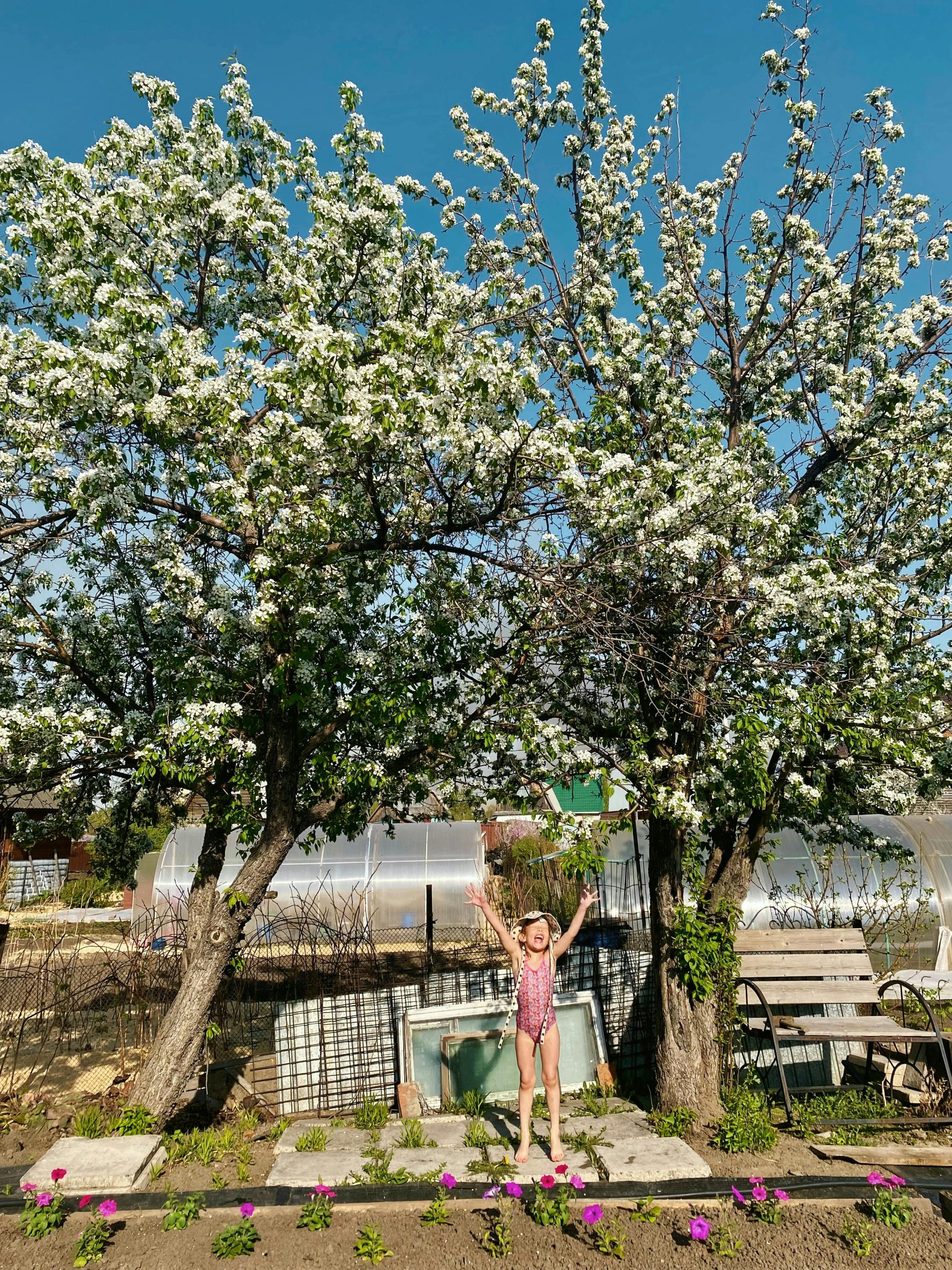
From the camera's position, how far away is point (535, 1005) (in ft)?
18.9

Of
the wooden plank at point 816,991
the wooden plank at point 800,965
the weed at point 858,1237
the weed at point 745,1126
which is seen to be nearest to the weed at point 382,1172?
the weed at point 745,1126

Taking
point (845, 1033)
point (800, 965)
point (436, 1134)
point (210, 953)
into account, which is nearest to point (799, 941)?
point (800, 965)

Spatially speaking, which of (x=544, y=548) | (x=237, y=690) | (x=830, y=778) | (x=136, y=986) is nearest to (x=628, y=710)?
(x=544, y=548)

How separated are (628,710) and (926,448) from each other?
11.9 feet

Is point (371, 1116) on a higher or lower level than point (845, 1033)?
lower

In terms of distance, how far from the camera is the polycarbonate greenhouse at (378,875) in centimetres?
1609

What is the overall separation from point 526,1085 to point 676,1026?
181 centimetres

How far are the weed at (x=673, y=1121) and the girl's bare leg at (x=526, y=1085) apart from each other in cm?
119

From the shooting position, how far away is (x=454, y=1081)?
7.16 meters

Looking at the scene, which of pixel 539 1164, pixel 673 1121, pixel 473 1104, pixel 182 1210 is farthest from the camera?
pixel 473 1104

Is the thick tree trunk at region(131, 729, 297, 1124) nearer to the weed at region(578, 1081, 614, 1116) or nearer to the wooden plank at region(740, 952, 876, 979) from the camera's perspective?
the weed at region(578, 1081, 614, 1116)

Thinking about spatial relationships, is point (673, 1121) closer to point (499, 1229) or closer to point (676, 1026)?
point (676, 1026)

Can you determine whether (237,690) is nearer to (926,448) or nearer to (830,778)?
(830,778)

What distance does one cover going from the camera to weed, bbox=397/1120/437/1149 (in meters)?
6.07
